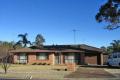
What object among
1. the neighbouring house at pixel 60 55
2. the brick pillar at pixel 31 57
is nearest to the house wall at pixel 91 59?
the neighbouring house at pixel 60 55

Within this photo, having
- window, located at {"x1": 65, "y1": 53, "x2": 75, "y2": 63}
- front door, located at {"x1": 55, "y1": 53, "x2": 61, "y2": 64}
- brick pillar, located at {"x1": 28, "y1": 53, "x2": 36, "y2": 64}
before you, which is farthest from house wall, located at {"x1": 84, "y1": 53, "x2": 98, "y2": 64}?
brick pillar, located at {"x1": 28, "y1": 53, "x2": 36, "y2": 64}

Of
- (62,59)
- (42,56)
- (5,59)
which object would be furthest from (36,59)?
(5,59)

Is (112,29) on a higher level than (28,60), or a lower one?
higher

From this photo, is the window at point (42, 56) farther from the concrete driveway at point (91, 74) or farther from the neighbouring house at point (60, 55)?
the concrete driveway at point (91, 74)

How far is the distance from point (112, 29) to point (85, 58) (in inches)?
667

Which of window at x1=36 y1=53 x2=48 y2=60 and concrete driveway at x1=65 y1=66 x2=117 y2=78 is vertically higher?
window at x1=36 y1=53 x2=48 y2=60

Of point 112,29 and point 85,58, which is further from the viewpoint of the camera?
point 85,58

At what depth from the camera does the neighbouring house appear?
60.2 m

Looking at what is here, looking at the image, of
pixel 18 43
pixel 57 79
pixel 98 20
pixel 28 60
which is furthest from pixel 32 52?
pixel 18 43

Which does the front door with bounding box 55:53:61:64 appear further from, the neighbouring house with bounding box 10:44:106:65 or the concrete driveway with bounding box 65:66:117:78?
the concrete driveway with bounding box 65:66:117:78

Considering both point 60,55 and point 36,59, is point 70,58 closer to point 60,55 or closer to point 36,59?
point 60,55

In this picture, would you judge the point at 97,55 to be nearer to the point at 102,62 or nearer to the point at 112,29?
the point at 102,62

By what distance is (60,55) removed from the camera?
6081 centimetres

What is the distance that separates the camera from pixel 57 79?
26141 millimetres
